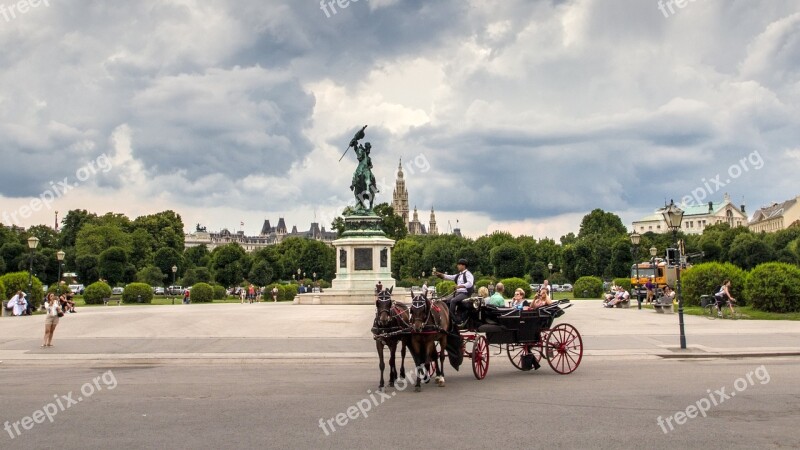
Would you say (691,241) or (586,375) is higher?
(691,241)

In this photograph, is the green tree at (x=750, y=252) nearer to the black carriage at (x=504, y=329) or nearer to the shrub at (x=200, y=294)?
the shrub at (x=200, y=294)

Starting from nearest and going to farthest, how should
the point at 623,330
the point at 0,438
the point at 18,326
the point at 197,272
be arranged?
the point at 0,438 → the point at 623,330 → the point at 18,326 → the point at 197,272

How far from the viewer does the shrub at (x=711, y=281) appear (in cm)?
3684

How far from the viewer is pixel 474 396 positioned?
12672mm

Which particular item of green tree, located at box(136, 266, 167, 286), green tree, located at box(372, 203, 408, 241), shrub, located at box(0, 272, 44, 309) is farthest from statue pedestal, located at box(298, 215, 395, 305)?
green tree, located at box(372, 203, 408, 241)

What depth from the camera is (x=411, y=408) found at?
1155 centimetres

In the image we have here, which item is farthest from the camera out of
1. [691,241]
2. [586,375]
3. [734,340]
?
[691,241]

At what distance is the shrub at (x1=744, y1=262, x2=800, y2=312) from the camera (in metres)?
31.6

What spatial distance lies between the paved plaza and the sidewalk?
0.12 metres

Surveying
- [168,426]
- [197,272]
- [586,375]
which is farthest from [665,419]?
[197,272]

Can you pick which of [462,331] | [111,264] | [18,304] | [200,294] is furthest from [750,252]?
[462,331]

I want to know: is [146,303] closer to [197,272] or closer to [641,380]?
[197,272]

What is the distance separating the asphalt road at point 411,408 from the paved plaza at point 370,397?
32 millimetres

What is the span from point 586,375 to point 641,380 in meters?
1.30
